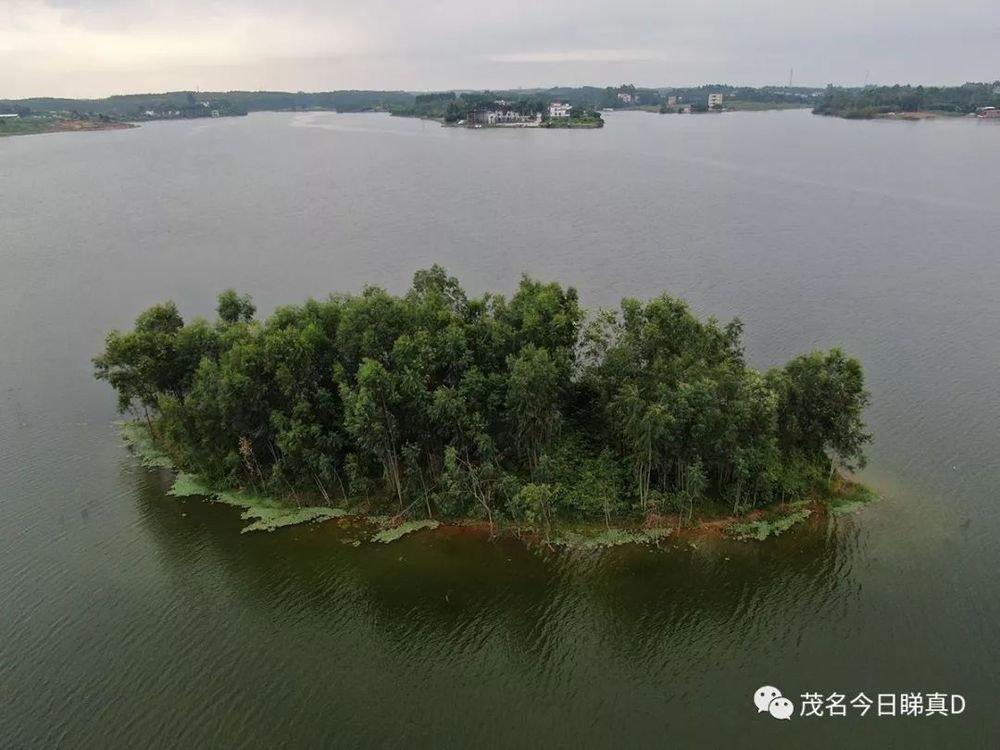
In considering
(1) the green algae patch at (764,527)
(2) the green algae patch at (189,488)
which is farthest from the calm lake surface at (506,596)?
(2) the green algae patch at (189,488)

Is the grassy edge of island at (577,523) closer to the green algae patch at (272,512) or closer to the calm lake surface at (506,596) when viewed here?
the green algae patch at (272,512)

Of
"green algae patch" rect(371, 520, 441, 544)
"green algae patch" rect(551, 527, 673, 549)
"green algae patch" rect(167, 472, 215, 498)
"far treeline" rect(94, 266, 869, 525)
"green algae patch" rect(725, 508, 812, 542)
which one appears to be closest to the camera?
"far treeline" rect(94, 266, 869, 525)

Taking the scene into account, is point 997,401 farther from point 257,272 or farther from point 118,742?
point 257,272

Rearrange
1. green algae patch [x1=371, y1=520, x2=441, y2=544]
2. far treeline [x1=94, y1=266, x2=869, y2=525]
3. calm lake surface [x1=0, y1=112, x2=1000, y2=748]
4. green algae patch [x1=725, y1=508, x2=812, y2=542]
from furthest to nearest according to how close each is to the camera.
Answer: green algae patch [x1=371, y1=520, x2=441, y2=544], green algae patch [x1=725, y1=508, x2=812, y2=542], far treeline [x1=94, y1=266, x2=869, y2=525], calm lake surface [x1=0, y1=112, x2=1000, y2=748]

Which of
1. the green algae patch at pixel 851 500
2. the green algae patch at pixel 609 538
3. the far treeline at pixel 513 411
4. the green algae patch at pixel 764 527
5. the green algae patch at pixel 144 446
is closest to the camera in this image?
the far treeline at pixel 513 411

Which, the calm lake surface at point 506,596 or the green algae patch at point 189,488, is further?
the green algae patch at point 189,488

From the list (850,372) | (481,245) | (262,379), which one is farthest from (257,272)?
(850,372)

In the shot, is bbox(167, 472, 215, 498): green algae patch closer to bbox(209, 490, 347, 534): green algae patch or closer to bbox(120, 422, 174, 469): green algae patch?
bbox(209, 490, 347, 534): green algae patch

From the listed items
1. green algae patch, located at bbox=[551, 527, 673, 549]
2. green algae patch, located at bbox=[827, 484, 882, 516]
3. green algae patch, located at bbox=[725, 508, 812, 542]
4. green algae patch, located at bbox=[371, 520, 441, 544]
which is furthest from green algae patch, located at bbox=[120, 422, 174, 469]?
green algae patch, located at bbox=[827, 484, 882, 516]
